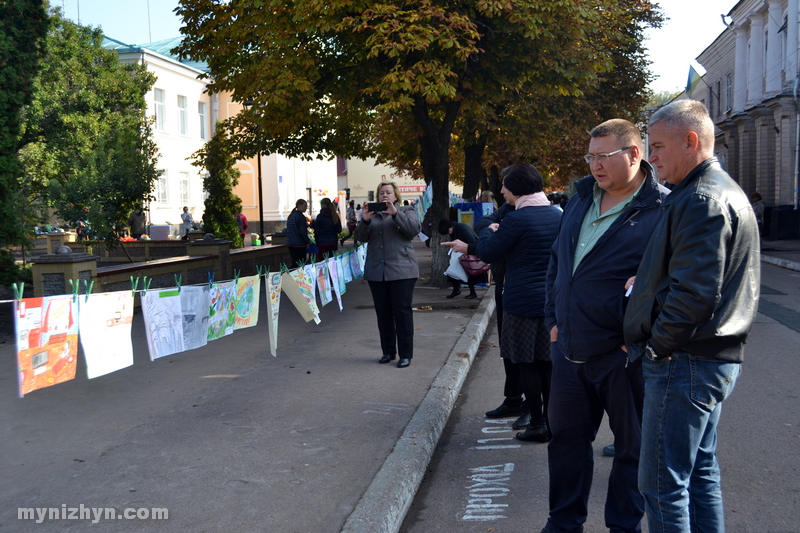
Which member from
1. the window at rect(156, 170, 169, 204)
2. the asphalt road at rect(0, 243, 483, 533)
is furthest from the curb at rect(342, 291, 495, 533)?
the window at rect(156, 170, 169, 204)

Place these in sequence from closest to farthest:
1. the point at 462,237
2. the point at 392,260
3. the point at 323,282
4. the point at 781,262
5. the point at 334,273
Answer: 1. the point at 392,260
2. the point at 323,282
3. the point at 334,273
4. the point at 462,237
5. the point at 781,262

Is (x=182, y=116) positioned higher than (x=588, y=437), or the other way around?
(x=182, y=116)

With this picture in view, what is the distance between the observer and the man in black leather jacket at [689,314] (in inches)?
102

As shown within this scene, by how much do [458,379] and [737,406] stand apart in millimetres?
2527

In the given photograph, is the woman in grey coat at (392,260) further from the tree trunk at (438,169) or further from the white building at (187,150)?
the white building at (187,150)

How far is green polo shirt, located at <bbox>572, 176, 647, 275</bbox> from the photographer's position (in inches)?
133

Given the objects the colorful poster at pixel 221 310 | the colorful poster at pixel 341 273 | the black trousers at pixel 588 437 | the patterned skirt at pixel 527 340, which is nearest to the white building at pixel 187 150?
the colorful poster at pixel 341 273

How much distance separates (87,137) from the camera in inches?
997

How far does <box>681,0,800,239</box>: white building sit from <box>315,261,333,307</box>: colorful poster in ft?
65.6

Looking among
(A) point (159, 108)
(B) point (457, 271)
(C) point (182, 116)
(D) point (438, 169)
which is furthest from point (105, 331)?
(C) point (182, 116)

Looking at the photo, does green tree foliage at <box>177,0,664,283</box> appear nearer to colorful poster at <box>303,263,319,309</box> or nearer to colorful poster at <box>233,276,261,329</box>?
colorful poster at <box>303,263,319,309</box>

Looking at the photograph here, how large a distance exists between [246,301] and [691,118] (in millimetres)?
4627

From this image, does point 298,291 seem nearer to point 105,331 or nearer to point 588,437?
point 105,331

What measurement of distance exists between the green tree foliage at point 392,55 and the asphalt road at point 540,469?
6389 millimetres
